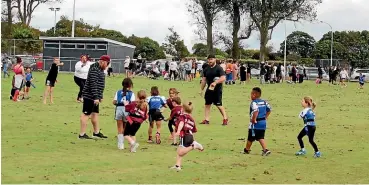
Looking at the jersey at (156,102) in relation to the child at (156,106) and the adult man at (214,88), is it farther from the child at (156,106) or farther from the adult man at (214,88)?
the adult man at (214,88)

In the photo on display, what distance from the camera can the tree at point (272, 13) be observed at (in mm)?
68312

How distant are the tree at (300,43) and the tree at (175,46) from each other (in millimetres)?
22808

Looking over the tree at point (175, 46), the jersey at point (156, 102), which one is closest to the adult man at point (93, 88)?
the jersey at point (156, 102)

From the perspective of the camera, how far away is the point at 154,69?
49.3m

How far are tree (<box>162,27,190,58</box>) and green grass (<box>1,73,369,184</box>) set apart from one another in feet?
249

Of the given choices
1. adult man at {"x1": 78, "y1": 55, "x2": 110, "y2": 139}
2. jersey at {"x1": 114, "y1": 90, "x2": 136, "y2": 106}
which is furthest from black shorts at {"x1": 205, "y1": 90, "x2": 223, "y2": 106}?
jersey at {"x1": 114, "y1": 90, "x2": 136, "y2": 106}

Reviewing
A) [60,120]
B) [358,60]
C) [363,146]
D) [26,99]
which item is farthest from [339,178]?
[358,60]

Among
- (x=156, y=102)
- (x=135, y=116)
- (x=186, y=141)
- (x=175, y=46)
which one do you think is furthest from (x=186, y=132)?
(x=175, y=46)

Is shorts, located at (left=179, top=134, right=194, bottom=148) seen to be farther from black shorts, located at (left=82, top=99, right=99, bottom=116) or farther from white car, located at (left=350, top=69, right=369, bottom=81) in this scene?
white car, located at (left=350, top=69, right=369, bottom=81)

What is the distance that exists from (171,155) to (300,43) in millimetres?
105004

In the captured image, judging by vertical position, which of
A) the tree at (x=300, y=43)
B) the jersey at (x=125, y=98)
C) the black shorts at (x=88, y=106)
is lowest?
the black shorts at (x=88, y=106)

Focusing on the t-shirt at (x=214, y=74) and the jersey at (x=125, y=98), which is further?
the t-shirt at (x=214, y=74)

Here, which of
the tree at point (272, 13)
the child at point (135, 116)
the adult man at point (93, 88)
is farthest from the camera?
the tree at point (272, 13)

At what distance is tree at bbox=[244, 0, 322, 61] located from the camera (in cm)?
6831
